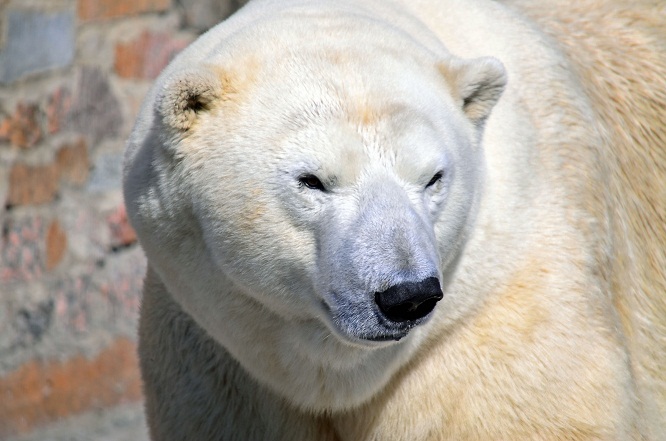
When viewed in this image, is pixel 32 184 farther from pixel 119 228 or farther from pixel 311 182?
pixel 311 182

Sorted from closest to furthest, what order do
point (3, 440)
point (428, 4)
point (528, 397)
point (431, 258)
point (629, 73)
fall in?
point (431, 258)
point (528, 397)
point (428, 4)
point (629, 73)
point (3, 440)

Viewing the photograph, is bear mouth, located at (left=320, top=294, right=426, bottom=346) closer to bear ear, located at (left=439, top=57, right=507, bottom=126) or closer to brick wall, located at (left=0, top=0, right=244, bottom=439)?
bear ear, located at (left=439, top=57, right=507, bottom=126)

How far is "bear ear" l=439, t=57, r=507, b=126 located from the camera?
198cm

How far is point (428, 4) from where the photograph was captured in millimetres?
2322

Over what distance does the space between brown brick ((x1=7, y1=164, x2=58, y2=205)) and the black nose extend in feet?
7.43

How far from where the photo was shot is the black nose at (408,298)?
1.69 meters

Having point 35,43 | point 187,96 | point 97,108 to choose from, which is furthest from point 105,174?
point 187,96

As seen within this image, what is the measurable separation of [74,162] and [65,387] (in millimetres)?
814

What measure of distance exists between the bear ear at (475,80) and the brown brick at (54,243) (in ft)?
6.88

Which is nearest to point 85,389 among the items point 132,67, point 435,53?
point 132,67

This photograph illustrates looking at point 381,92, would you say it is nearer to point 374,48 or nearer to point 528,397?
point 374,48

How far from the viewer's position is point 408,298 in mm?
1691

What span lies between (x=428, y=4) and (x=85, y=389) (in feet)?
6.98

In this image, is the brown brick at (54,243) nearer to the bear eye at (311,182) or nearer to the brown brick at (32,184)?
the brown brick at (32,184)
